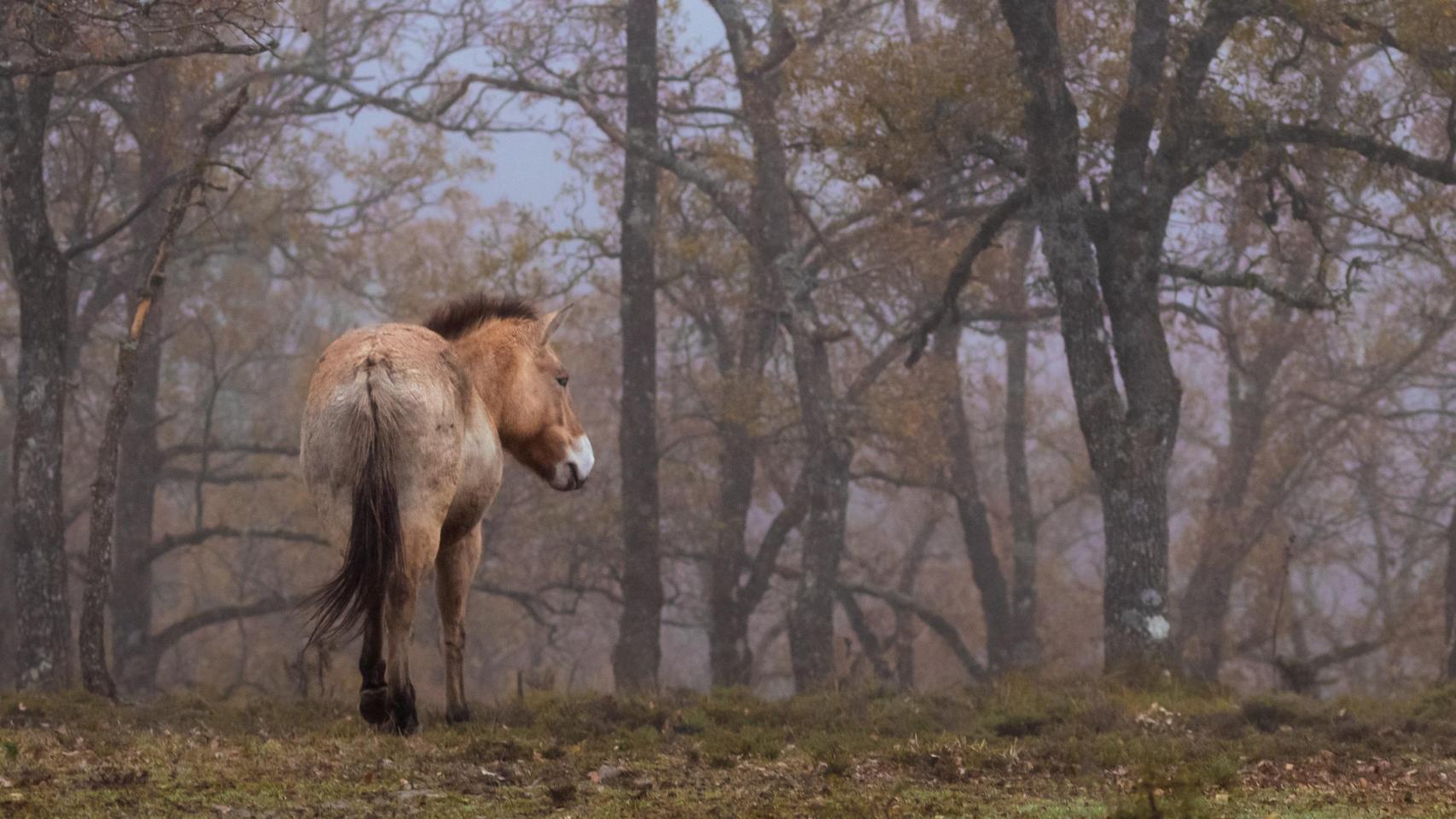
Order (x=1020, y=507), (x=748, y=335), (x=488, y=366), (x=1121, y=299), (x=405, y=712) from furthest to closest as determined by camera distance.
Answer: (x=1020, y=507), (x=748, y=335), (x=1121, y=299), (x=488, y=366), (x=405, y=712)

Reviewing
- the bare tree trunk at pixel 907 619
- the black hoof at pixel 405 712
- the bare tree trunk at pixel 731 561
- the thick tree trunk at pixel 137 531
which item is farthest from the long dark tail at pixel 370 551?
the thick tree trunk at pixel 137 531

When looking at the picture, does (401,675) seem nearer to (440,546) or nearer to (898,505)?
(440,546)

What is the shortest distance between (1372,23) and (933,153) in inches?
169

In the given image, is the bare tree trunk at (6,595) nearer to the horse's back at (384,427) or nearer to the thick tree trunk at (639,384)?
the thick tree trunk at (639,384)

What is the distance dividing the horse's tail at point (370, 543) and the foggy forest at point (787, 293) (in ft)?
1.34

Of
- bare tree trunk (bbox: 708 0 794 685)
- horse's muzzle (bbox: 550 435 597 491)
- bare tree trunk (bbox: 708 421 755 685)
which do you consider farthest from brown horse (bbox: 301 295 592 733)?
bare tree trunk (bbox: 708 421 755 685)

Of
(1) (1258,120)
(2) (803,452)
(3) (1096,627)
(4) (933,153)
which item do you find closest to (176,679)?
(2) (803,452)

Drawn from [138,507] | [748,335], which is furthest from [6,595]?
[748,335]

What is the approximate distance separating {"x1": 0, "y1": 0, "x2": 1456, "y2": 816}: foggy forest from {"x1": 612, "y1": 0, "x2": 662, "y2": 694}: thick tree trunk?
0.21 ft

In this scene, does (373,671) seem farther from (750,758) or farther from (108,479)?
(108,479)

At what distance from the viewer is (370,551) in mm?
7121

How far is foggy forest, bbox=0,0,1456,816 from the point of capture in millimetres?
13438

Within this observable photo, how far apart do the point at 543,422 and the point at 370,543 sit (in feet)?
6.93

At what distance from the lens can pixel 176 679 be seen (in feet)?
104
